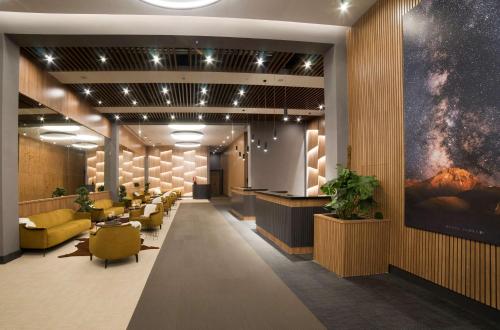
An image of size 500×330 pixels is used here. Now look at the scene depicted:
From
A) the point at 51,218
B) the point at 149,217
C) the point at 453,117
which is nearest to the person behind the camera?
the point at 453,117

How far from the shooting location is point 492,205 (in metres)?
3.03

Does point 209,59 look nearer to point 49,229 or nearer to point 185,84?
point 185,84

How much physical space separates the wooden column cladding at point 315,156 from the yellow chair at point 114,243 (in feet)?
29.3

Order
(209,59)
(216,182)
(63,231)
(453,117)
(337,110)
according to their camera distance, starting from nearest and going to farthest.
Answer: (453,117) → (337,110) → (63,231) → (209,59) → (216,182)

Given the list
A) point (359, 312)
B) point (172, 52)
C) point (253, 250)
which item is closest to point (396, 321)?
point (359, 312)

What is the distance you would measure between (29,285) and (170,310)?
Answer: 94.9 inches

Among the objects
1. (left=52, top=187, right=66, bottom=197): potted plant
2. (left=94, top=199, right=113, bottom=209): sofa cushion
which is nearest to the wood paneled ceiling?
(left=52, top=187, right=66, bottom=197): potted plant

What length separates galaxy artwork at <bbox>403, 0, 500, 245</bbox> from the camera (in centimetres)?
305

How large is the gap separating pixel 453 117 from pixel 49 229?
24.6 feet

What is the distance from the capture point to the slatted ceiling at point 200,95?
8688 millimetres

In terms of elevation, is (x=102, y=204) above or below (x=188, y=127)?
below

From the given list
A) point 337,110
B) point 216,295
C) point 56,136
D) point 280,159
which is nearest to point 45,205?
point 56,136

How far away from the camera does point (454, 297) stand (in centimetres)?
353

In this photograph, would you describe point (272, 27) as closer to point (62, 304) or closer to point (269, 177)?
point (62, 304)
